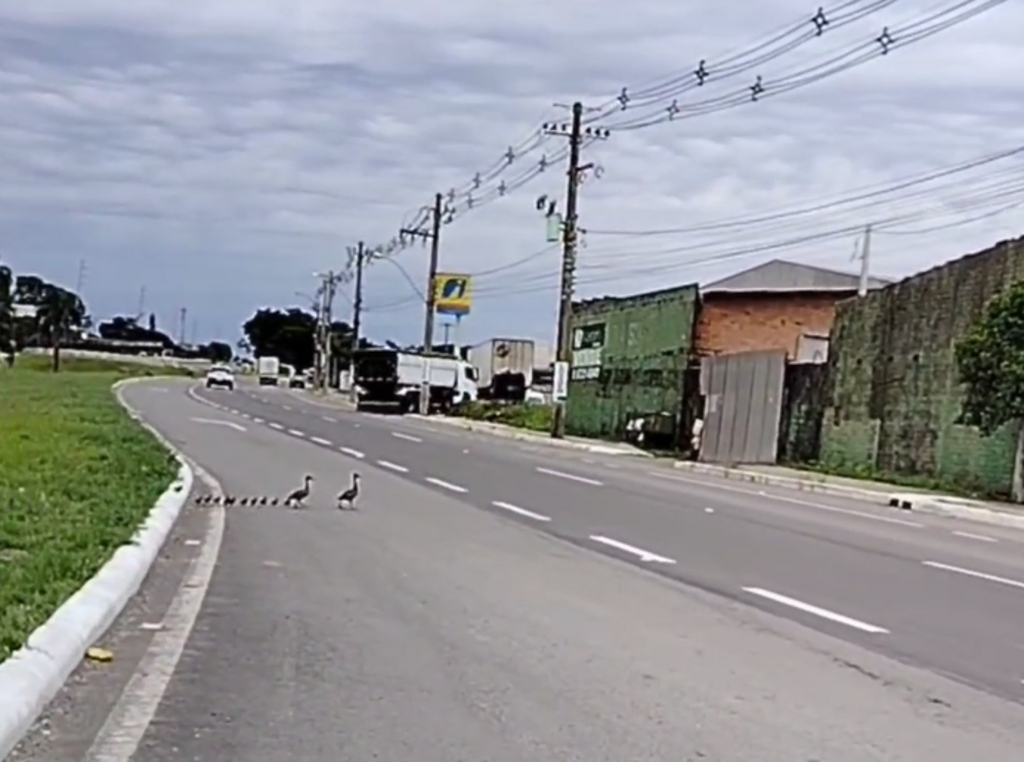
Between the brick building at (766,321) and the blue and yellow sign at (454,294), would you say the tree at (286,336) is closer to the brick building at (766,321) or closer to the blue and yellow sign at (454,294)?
the blue and yellow sign at (454,294)

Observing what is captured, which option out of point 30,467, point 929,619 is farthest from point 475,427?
point 929,619

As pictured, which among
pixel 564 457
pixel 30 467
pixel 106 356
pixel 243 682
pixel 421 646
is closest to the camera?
pixel 243 682

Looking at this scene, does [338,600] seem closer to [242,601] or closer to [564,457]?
[242,601]

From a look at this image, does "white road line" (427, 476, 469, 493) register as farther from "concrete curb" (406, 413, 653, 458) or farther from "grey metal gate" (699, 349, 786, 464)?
"concrete curb" (406, 413, 653, 458)

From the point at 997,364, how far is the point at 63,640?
21772 millimetres

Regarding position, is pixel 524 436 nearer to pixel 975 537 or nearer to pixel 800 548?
pixel 975 537

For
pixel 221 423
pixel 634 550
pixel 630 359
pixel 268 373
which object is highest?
pixel 630 359

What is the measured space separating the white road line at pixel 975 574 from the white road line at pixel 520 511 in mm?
5026

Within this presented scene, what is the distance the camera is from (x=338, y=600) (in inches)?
490

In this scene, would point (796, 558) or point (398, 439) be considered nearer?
point (796, 558)

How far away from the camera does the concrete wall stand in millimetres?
31906

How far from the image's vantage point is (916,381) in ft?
117

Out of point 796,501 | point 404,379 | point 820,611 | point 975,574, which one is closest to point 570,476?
point 796,501

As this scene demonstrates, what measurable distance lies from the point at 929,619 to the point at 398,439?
101ft
